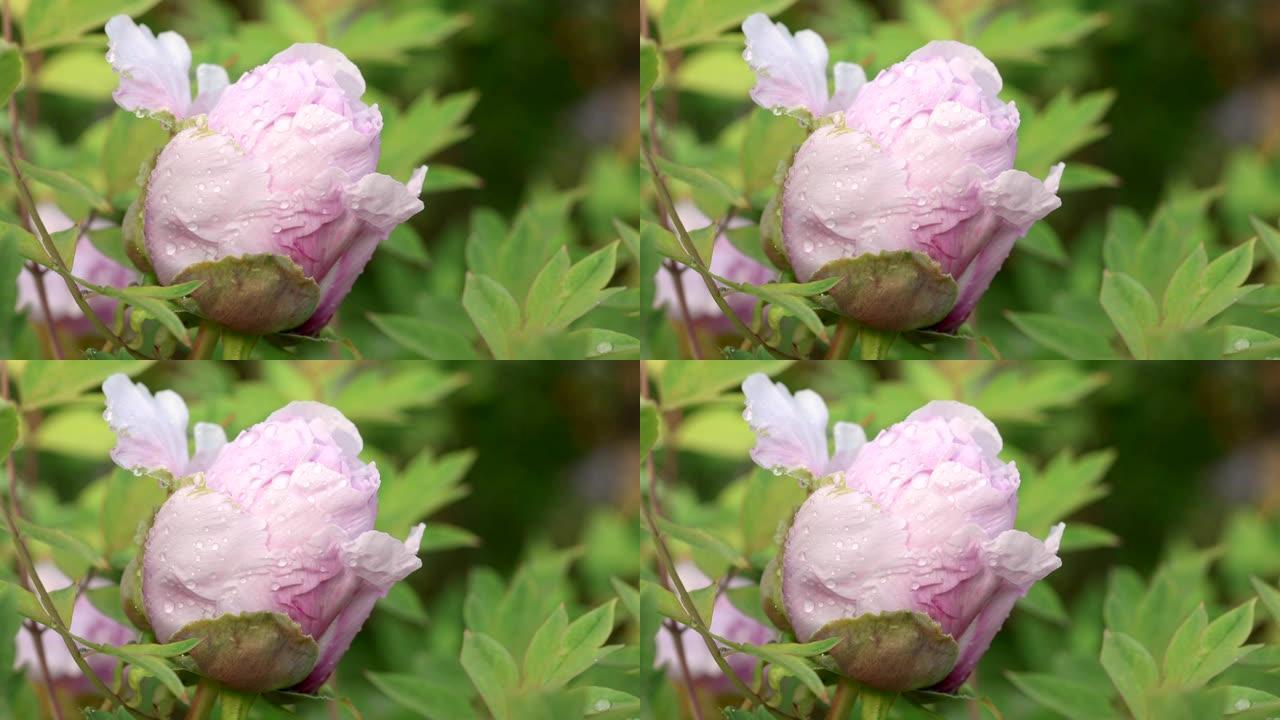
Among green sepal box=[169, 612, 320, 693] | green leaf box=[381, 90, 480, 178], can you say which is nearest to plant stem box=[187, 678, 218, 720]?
green sepal box=[169, 612, 320, 693]

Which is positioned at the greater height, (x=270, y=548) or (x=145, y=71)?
(x=145, y=71)

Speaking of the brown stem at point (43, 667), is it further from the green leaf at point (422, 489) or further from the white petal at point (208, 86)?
the white petal at point (208, 86)

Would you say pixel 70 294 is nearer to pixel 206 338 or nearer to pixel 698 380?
pixel 206 338

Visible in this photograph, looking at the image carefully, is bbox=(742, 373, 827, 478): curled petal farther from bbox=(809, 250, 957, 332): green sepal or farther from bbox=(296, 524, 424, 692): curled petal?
bbox=(296, 524, 424, 692): curled petal

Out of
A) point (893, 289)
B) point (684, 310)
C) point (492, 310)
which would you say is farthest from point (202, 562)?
point (893, 289)

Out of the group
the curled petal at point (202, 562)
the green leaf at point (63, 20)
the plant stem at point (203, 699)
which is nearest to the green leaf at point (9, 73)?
the green leaf at point (63, 20)

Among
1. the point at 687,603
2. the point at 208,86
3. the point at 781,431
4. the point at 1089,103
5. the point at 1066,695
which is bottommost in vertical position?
the point at 1066,695
